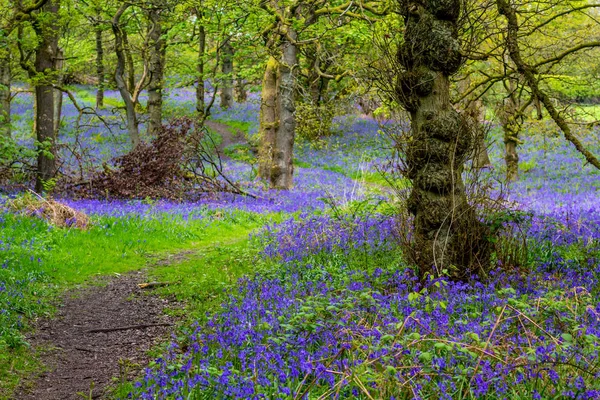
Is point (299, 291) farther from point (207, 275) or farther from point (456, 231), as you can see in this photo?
point (207, 275)

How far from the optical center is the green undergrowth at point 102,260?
7031mm

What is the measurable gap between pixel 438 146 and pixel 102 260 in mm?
6347

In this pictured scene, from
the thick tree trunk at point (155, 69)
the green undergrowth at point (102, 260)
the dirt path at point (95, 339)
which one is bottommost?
the dirt path at point (95, 339)

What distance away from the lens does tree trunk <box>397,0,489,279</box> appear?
670 centimetres

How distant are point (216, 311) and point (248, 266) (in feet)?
7.32

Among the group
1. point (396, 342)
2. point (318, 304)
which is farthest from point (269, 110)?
point (396, 342)

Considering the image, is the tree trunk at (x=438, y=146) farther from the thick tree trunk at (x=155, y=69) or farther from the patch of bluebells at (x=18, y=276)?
the thick tree trunk at (x=155, y=69)

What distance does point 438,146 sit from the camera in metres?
→ 6.77

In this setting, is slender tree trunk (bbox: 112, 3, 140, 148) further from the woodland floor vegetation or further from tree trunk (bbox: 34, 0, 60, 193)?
the woodland floor vegetation

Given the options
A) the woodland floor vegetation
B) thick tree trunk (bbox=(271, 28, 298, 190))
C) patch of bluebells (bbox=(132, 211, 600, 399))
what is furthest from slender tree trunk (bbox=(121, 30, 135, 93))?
patch of bluebells (bbox=(132, 211, 600, 399))

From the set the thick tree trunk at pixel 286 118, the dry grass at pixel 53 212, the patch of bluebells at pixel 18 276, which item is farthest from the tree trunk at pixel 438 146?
the thick tree trunk at pixel 286 118

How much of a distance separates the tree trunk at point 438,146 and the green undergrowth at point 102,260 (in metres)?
2.90

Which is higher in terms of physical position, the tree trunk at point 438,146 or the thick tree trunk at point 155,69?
the thick tree trunk at point 155,69

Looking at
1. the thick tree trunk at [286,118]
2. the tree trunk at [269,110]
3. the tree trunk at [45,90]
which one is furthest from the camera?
the tree trunk at [269,110]
